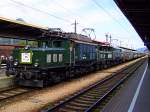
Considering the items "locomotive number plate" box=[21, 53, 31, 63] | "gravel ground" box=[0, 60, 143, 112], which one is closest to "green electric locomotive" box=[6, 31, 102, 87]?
"locomotive number plate" box=[21, 53, 31, 63]

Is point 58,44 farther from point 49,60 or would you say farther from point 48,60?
point 48,60

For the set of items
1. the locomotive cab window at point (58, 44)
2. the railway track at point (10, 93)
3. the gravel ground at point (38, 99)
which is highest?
the locomotive cab window at point (58, 44)

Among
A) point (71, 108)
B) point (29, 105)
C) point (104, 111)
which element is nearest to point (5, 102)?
point (29, 105)

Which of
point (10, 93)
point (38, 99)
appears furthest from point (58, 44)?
point (38, 99)

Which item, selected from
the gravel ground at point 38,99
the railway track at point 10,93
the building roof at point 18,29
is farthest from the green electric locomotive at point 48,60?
the building roof at point 18,29

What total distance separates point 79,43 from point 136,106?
514 inches

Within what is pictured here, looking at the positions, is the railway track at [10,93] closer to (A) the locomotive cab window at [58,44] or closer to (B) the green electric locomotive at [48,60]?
(B) the green electric locomotive at [48,60]

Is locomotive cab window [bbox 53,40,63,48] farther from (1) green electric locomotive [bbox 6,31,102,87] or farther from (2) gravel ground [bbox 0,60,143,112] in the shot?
(2) gravel ground [bbox 0,60,143,112]

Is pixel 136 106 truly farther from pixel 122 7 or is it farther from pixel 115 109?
pixel 122 7

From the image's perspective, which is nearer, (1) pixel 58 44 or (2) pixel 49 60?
(2) pixel 49 60

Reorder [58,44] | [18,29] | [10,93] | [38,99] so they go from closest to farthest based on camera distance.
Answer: [38,99]
[10,93]
[58,44]
[18,29]

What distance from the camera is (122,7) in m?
22.0

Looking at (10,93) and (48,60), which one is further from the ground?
(48,60)

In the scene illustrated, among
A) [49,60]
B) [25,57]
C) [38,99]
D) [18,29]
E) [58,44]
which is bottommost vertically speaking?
[38,99]
